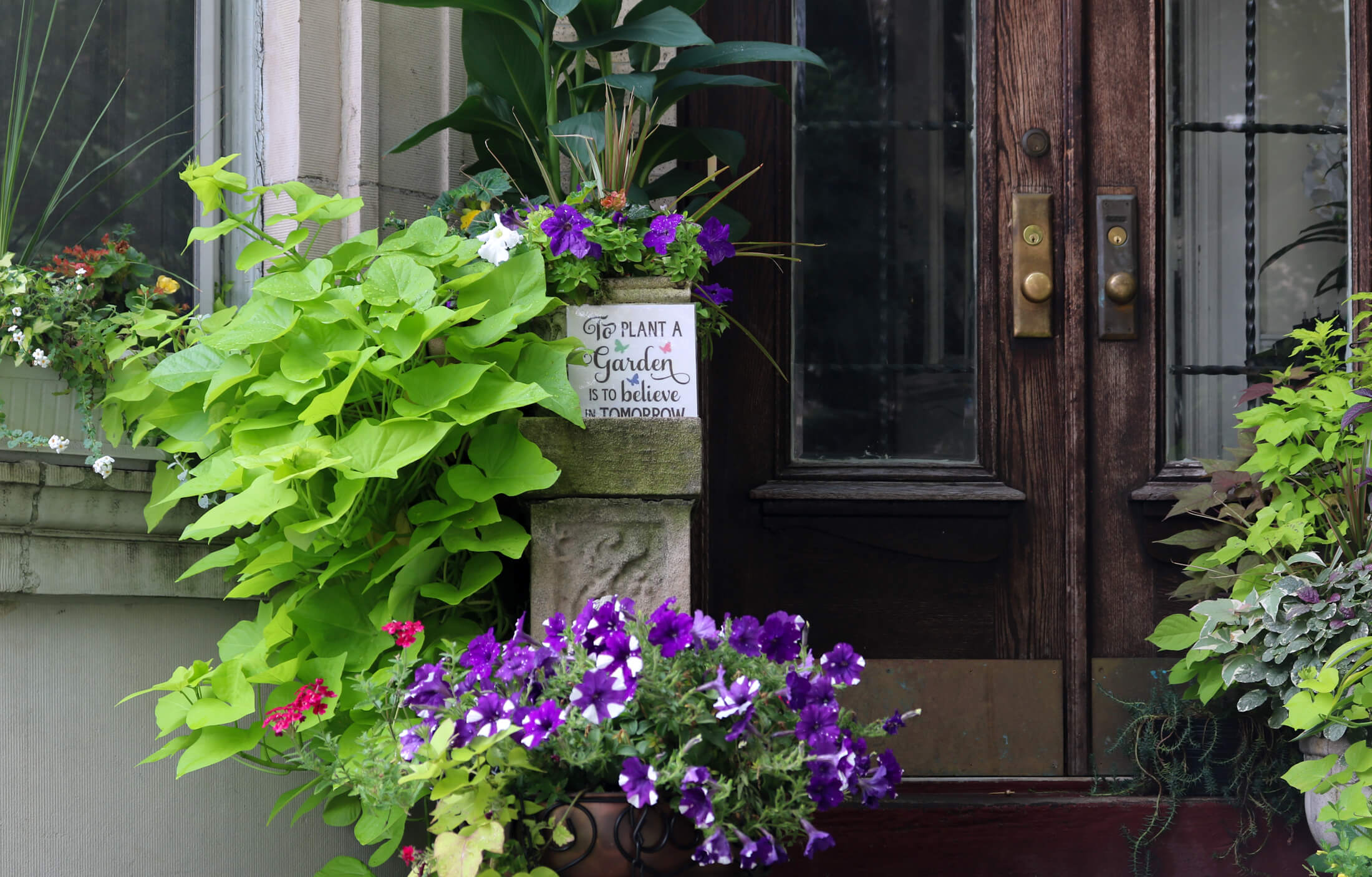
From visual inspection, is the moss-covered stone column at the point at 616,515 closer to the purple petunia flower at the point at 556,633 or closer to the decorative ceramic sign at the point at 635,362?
the decorative ceramic sign at the point at 635,362

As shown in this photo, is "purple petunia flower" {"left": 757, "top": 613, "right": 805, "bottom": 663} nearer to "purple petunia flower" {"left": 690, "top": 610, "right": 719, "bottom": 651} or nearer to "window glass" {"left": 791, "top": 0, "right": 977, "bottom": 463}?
"purple petunia flower" {"left": 690, "top": 610, "right": 719, "bottom": 651}

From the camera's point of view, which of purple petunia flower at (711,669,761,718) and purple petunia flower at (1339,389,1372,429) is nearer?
purple petunia flower at (711,669,761,718)

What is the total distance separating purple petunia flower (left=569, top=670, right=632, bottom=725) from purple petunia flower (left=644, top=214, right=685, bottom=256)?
0.77m

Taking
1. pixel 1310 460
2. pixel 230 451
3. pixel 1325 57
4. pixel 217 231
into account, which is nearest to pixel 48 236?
pixel 217 231

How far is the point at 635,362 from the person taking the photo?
1777 mm

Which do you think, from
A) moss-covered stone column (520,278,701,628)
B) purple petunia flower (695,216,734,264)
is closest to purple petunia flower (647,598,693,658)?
moss-covered stone column (520,278,701,628)

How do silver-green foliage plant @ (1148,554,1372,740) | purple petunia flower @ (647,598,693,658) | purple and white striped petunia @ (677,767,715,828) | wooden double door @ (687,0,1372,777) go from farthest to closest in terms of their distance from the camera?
1. wooden double door @ (687,0,1372,777)
2. silver-green foliage plant @ (1148,554,1372,740)
3. purple petunia flower @ (647,598,693,658)
4. purple and white striped petunia @ (677,767,715,828)

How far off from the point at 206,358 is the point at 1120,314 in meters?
1.82

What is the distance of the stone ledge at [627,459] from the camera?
5.54 feet

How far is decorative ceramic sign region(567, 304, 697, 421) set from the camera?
1.77 m

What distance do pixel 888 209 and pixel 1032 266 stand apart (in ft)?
1.10

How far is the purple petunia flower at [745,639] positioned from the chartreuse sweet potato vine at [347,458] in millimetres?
347

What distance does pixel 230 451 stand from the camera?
5.28 ft

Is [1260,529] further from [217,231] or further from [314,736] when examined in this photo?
[217,231]
